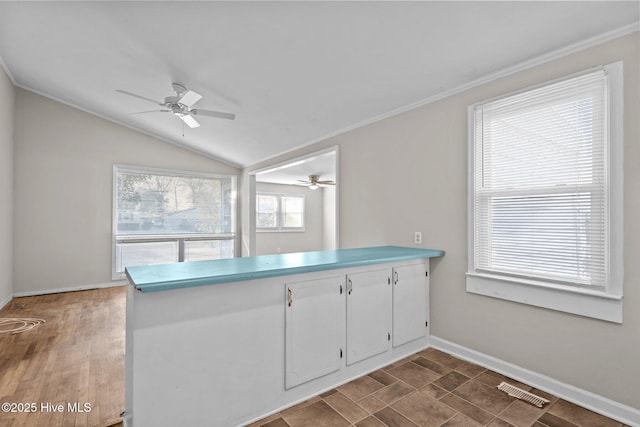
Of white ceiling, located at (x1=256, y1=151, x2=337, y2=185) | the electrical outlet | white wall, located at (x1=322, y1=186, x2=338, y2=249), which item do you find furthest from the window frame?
the electrical outlet

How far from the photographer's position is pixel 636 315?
1.83m

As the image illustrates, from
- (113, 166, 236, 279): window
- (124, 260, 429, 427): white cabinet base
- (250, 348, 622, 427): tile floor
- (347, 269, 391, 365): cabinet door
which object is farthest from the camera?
(113, 166, 236, 279): window

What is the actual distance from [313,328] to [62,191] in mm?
5280

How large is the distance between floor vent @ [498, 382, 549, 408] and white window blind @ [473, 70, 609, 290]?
0.80 meters

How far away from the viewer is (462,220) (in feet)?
8.94

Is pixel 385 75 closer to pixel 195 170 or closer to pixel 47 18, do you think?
pixel 47 18

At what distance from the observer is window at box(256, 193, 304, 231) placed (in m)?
8.66

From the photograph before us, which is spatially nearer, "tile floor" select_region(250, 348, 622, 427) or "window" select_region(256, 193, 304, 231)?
"tile floor" select_region(250, 348, 622, 427)

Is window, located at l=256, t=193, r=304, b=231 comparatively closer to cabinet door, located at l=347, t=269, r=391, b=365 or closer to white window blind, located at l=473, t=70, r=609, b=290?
cabinet door, located at l=347, t=269, r=391, b=365

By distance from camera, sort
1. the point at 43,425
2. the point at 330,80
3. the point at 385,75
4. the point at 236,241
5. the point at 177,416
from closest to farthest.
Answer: the point at 177,416 < the point at 43,425 < the point at 385,75 < the point at 330,80 < the point at 236,241

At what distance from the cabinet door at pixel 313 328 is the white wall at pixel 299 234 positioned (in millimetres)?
6433

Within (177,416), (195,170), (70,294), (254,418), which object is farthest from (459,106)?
(70,294)

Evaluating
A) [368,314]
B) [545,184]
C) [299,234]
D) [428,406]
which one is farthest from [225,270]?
[299,234]

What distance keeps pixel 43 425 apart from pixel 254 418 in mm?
1242
